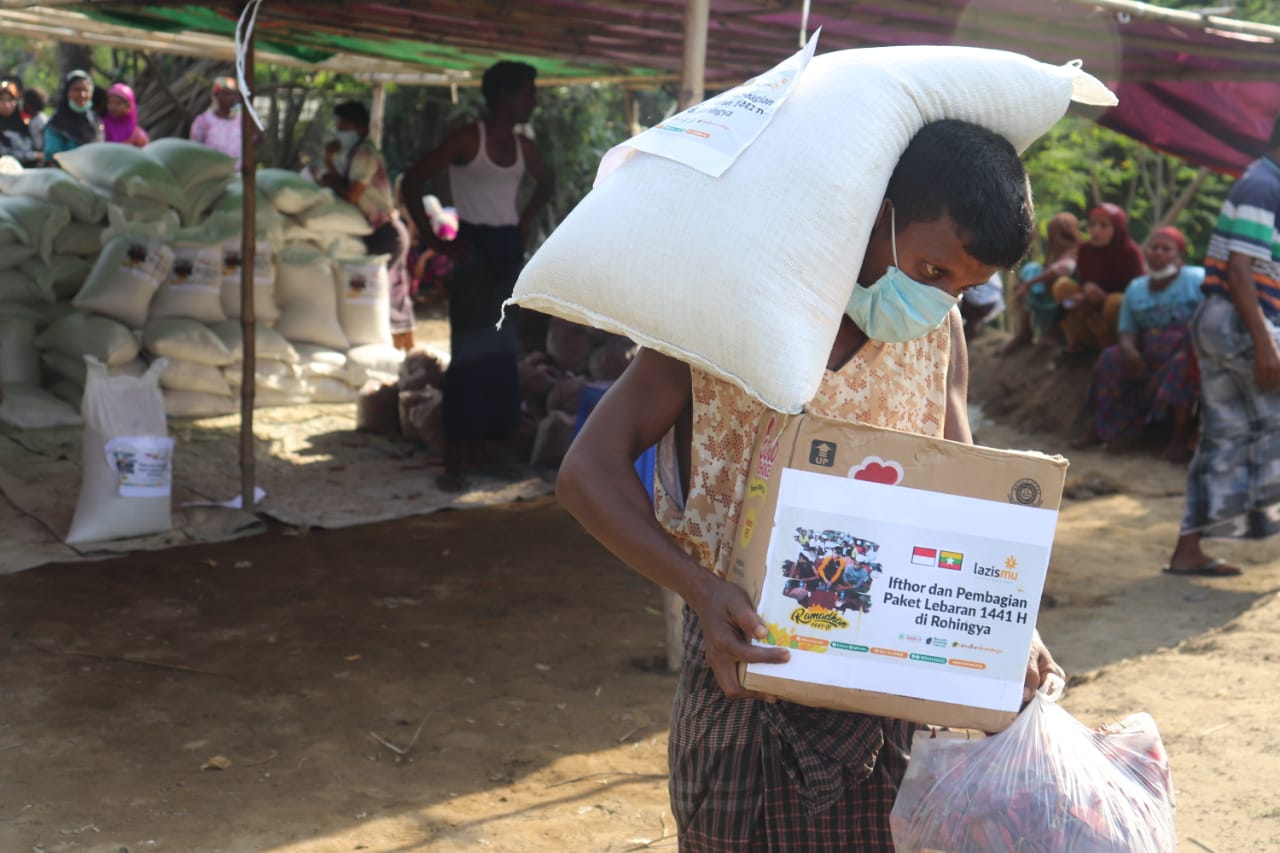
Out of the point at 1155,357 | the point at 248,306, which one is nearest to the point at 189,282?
the point at 248,306

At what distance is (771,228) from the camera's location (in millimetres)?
1359

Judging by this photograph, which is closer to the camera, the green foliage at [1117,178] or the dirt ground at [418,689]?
the dirt ground at [418,689]

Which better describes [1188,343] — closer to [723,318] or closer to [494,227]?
[494,227]

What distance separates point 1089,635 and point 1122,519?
86.2 inches

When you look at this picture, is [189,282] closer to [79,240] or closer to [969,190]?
[79,240]

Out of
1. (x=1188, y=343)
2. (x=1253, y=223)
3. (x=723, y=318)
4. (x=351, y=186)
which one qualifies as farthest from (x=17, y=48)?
(x=723, y=318)

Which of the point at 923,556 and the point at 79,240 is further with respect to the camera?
the point at 79,240

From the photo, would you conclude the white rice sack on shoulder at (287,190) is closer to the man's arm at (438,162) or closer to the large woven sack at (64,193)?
the large woven sack at (64,193)

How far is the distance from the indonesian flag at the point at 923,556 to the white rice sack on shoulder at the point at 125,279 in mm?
5819

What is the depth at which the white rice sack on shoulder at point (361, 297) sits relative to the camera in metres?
7.59

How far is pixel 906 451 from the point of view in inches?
53.8

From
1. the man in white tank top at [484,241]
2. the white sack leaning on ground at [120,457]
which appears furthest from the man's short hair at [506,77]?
the white sack leaning on ground at [120,457]

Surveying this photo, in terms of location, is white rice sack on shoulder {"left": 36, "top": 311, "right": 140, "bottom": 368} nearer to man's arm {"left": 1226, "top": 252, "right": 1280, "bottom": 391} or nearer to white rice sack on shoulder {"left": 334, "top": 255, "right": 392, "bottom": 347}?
white rice sack on shoulder {"left": 334, "top": 255, "right": 392, "bottom": 347}

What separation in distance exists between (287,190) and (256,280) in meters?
0.59
